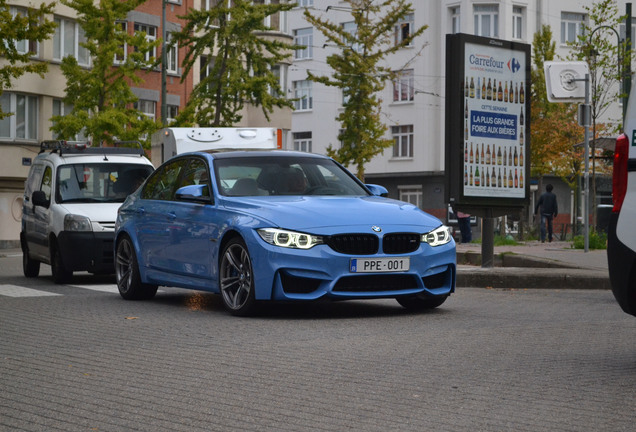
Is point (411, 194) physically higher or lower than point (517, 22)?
lower

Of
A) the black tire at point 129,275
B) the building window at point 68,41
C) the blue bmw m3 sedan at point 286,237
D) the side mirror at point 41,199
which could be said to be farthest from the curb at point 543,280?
the building window at point 68,41

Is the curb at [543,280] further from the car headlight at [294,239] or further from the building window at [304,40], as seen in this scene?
the building window at [304,40]

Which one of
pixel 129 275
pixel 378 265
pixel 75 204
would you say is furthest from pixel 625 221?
pixel 75 204

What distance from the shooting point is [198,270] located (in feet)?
38.2

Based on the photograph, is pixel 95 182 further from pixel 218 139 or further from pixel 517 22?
pixel 517 22

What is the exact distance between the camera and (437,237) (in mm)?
10914

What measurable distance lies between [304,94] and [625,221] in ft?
223

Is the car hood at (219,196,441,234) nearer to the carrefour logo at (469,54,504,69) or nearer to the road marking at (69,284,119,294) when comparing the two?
the road marking at (69,284,119,294)

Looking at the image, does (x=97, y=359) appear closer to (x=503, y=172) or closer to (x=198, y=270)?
(x=198, y=270)

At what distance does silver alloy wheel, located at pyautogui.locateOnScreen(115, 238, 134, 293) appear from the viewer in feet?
43.4

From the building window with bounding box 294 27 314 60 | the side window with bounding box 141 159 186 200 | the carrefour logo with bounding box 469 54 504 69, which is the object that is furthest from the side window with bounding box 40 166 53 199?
the building window with bounding box 294 27 314 60

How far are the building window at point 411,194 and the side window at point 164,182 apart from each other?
2120 inches

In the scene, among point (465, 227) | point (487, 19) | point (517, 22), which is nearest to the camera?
point (465, 227)

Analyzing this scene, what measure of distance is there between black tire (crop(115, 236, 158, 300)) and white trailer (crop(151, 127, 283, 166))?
1146 centimetres
